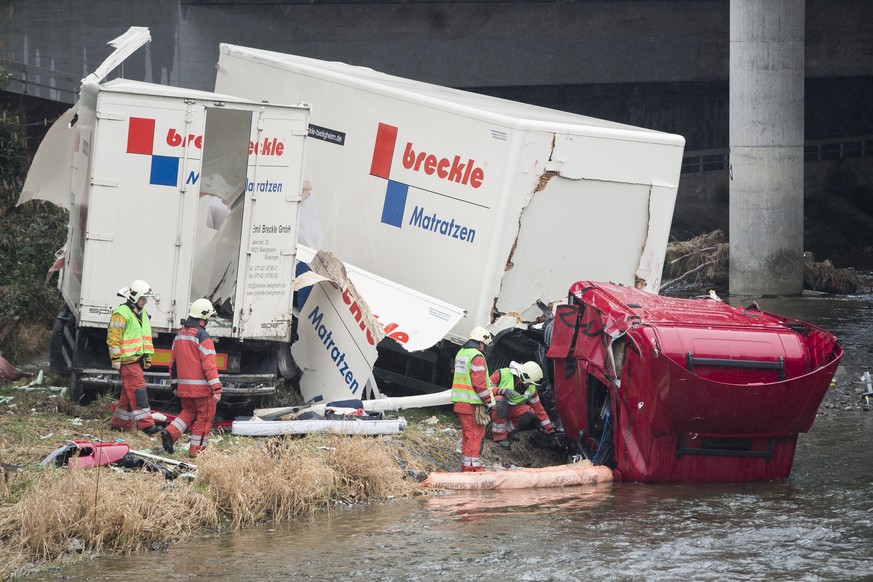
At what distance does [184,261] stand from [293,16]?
16222 mm

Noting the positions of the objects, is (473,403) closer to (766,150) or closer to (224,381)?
(224,381)

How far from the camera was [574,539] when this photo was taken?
841 centimetres

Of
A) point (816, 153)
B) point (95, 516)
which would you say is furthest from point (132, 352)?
point (816, 153)

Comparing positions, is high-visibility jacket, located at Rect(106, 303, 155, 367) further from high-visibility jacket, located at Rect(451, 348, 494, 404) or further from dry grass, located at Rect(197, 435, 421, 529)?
high-visibility jacket, located at Rect(451, 348, 494, 404)

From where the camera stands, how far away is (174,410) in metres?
11.3

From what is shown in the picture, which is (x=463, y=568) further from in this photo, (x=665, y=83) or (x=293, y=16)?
(x=665, y=83)

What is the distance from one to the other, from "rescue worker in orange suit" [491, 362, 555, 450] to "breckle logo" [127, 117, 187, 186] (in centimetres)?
342

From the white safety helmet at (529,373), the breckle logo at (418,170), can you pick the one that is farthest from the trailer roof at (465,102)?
the white safety helmet at (529,373)

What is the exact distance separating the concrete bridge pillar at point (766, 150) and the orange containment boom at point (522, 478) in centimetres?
1261

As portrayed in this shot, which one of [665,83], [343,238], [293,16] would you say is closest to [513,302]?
[343,238]

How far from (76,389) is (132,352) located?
1.16m

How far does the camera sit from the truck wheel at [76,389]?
427 inches

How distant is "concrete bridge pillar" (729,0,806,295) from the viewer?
21.5 metres

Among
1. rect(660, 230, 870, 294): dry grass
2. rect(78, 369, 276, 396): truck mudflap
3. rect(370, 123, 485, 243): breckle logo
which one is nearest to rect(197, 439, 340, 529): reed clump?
rect(78, 369, 276, 396): truck mudflap
